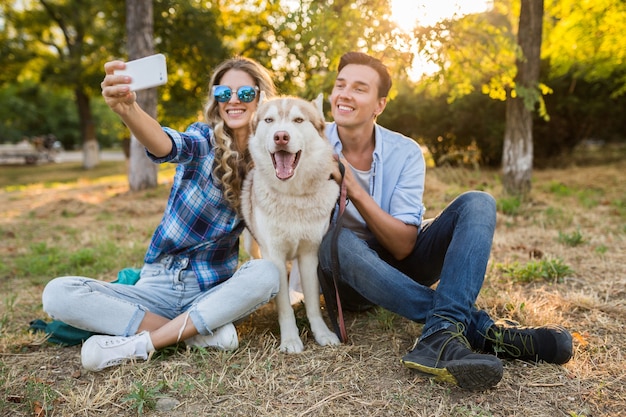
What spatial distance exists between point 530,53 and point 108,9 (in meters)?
10.8

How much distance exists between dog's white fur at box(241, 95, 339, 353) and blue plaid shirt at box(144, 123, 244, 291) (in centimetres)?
27

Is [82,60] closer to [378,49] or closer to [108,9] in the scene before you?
[108,9]

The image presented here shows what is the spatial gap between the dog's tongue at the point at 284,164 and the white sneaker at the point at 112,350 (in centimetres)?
108

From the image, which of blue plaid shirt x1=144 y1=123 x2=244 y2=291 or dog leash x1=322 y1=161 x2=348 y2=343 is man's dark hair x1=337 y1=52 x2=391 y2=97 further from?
blue plaid shirt x1=144 y1=123 x2=244 y2=291

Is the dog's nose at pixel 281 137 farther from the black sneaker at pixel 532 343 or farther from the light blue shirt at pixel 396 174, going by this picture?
the black sneaker at pixel 532 343

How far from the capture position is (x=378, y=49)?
4.20 m

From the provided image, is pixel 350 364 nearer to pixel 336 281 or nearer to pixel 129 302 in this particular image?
pixel 336 281

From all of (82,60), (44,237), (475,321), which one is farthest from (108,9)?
(475,321)

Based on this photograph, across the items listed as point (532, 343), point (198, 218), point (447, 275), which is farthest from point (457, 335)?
point (198, 218)

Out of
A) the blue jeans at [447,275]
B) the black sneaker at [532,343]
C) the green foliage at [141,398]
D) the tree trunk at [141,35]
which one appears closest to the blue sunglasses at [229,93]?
the blue jeans at [447,275]

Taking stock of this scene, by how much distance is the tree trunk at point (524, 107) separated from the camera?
572cm

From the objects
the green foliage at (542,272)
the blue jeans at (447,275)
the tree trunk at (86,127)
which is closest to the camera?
the blue jeans at (447,275)

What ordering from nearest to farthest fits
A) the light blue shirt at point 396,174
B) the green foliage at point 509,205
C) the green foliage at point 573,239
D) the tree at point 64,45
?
the light blue shirt at point 396,174 → the green foliage at point 573,239 → the green foliage at point 509,205 → the tree at point 64,45

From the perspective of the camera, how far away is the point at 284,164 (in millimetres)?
2383
